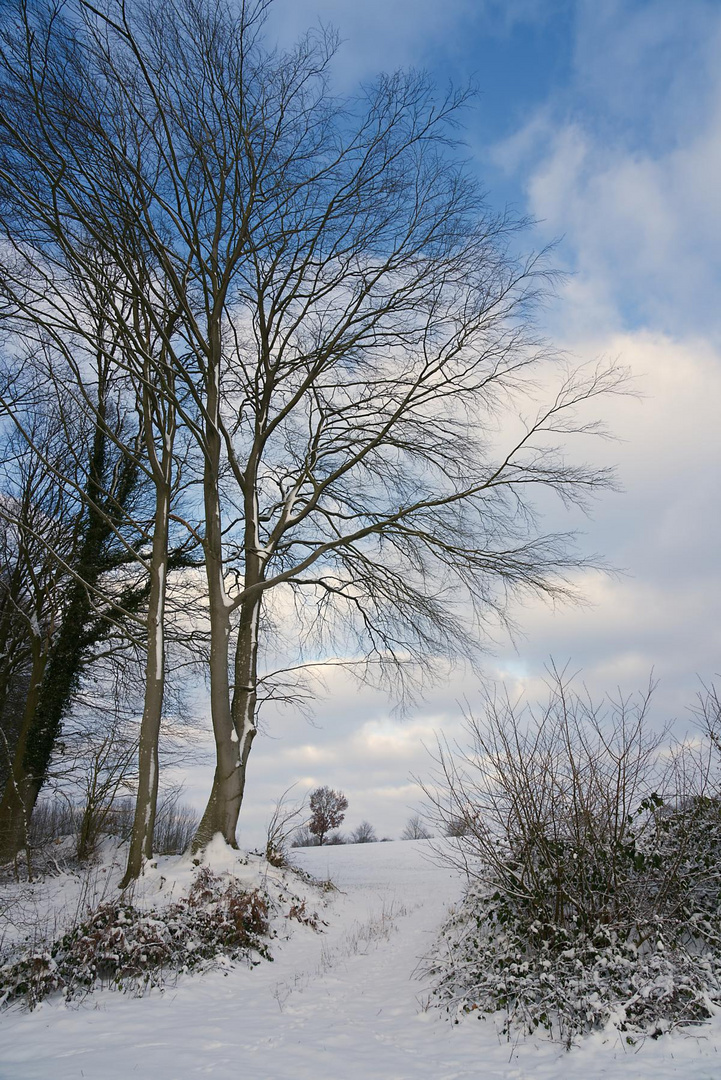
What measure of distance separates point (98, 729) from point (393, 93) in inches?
548

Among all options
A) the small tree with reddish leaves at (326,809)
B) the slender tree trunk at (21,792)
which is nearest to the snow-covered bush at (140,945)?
the slender tree trunk at (21,792)

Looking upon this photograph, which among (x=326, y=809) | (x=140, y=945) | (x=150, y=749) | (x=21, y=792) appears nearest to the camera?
(x=140, y=945)

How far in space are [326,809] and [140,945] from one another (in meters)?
24.4

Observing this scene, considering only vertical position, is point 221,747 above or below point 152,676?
below

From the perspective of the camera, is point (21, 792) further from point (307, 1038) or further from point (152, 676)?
point (307, 1038)

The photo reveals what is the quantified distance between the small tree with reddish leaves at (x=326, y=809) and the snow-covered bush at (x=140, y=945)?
2194 centimetres

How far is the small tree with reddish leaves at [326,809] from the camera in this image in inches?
1163

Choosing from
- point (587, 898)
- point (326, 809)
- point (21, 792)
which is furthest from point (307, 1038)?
point (326, 809)

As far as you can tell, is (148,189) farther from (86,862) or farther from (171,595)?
(86,862)

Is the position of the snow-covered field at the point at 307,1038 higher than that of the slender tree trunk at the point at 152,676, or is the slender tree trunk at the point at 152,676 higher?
the slender tree trunk at the point at 152,676

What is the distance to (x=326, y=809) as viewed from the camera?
29.8 metres

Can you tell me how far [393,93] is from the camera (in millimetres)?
10258

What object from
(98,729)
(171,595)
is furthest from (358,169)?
(98,729)

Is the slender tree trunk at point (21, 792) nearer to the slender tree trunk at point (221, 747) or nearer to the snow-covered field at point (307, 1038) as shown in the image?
the slender tree trunk at point (221, 747)
